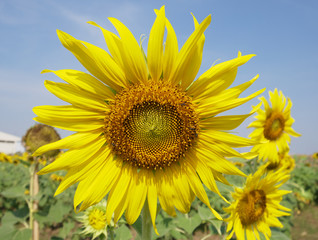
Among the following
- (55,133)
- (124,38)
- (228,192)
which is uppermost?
(124,38)

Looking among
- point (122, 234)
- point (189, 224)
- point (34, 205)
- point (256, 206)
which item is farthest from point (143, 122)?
point (34, 205)

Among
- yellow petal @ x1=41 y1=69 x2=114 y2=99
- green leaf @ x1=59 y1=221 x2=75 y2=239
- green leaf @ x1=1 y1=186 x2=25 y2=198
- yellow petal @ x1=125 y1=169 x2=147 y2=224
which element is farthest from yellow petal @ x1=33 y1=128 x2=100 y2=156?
green leaf @ x1=59 y1=221 x2=75 y2=239

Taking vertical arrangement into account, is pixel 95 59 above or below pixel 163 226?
above

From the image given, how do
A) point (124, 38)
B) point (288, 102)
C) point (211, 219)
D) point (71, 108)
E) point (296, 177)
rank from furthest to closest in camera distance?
point (296, 177) < point (288, 102) < point (211, 219) < point (71, 108) < point (124, 38)

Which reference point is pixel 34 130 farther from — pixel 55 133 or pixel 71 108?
pixel 71 108

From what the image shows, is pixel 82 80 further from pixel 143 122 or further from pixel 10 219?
pixel 10 219

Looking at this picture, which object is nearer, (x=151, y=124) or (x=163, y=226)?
(x=151, y=124)

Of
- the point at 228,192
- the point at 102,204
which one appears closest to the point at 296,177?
the point at 228,192
